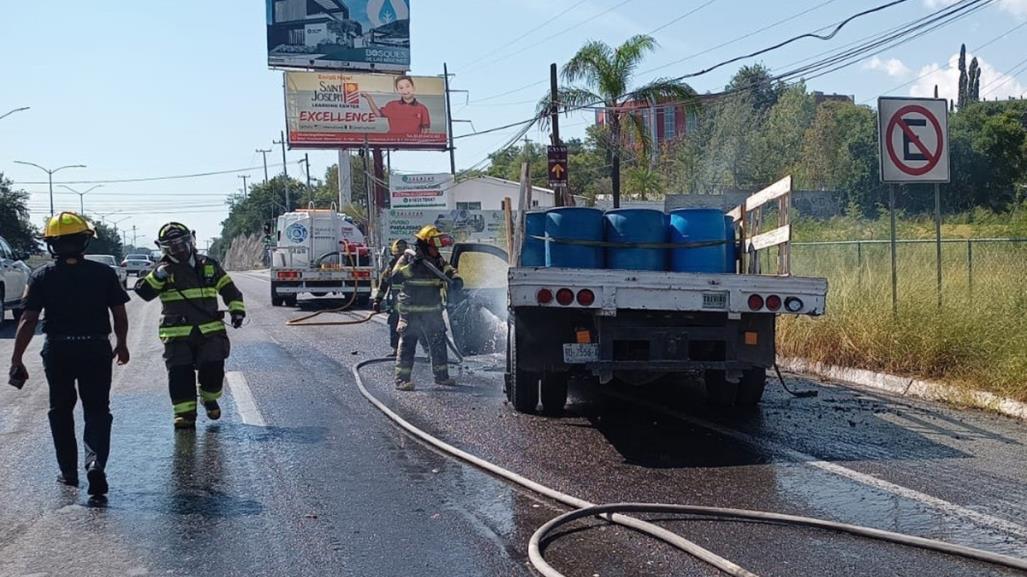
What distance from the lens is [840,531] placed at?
5.08m

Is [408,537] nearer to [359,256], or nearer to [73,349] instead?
[73,349]

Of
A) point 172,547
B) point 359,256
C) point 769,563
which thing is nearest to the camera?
point 769,563

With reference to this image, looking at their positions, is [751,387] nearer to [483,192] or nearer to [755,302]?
[755,302]

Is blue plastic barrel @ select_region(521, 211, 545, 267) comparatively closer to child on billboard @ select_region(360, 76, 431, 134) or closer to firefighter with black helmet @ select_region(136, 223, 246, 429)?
firefighter with black helmet @ select_region(136, 223, 246, 429)

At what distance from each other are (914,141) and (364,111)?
35595 millimetres

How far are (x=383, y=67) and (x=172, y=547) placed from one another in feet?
139

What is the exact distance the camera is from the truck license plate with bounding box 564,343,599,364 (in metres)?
7.39

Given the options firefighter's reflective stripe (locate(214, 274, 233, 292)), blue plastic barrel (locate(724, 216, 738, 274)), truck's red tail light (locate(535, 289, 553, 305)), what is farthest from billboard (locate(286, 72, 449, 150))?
truck's red tail light (locate(535, 289, 553, 305))

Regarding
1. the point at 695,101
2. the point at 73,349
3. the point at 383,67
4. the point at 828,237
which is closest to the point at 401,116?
the point at 383,67

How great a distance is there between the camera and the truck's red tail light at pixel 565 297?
715 cm

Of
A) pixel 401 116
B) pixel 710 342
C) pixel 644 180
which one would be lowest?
pixel 710 342

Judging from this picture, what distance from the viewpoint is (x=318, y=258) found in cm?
2562

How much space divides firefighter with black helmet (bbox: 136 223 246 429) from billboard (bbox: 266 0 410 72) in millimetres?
38082

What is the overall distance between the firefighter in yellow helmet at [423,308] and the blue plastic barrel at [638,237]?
2875mm
